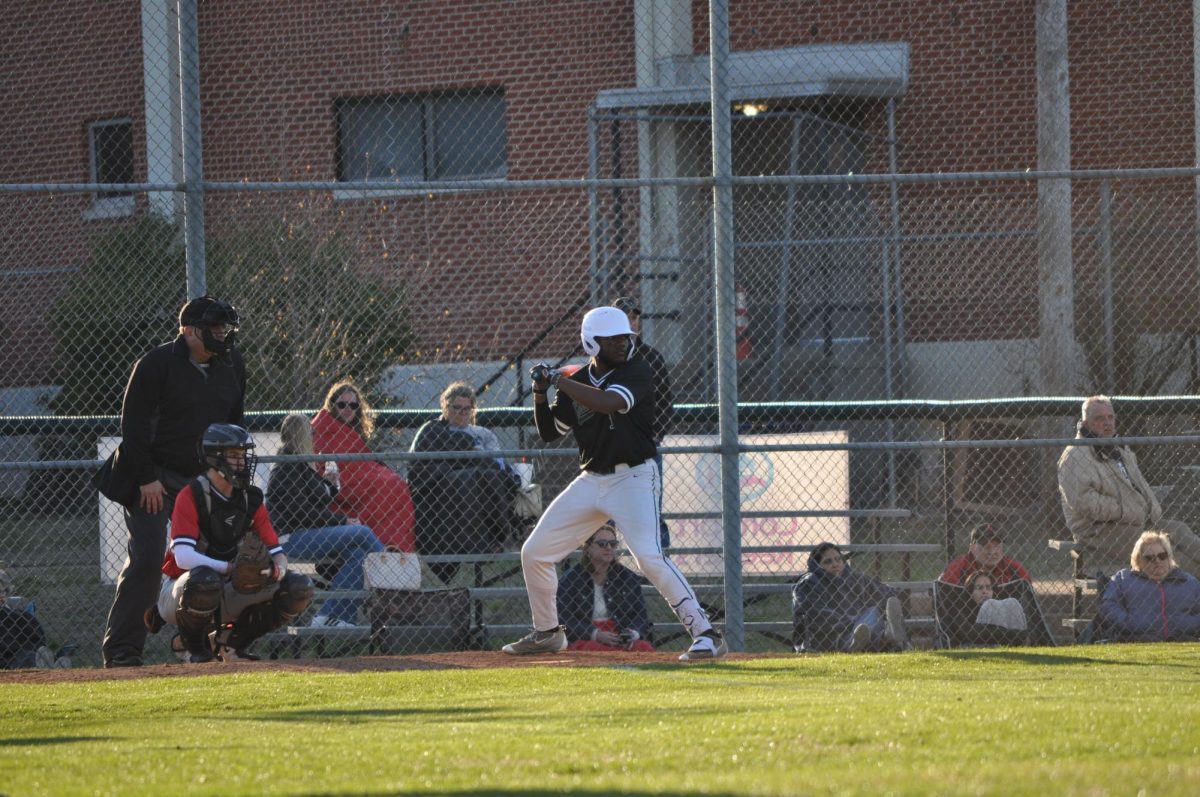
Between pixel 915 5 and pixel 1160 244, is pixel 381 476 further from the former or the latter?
pixel 915 5

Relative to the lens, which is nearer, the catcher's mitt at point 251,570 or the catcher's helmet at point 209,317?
the catcher's mitt at point 251,570

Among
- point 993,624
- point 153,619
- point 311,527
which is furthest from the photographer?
point 311,527

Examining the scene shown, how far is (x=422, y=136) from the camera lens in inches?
754

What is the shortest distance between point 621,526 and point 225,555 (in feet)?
6.82

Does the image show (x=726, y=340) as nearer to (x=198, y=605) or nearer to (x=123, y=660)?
(x=198, y=605)

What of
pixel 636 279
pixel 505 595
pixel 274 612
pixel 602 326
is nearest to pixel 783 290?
pixel 636 279

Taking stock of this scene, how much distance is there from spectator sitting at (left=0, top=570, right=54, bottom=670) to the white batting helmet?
3.76m

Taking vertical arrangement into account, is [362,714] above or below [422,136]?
below

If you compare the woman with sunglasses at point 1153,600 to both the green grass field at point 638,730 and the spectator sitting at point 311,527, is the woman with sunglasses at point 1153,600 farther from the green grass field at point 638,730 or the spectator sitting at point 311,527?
the spectator sitting at point 311,527

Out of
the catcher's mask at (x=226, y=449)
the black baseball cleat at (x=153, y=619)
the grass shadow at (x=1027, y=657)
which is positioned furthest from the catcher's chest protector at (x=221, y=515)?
the grass shadow at (x=1027, y=657)

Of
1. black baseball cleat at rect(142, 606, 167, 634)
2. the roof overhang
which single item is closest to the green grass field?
black baseball cleat at rect(142, 606, 167, 634)

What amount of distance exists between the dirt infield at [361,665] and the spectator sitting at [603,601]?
1.97 ft

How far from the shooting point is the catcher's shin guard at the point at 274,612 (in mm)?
9023

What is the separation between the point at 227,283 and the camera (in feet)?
47.3
